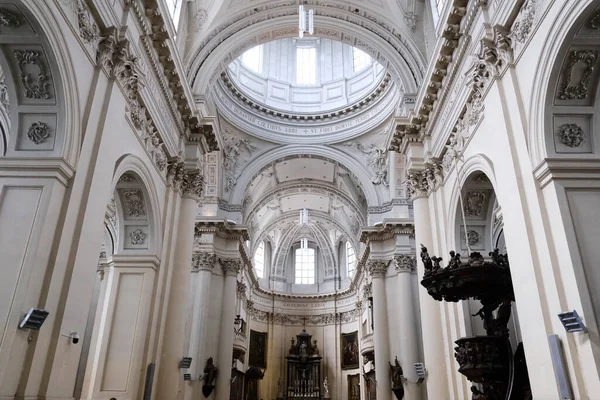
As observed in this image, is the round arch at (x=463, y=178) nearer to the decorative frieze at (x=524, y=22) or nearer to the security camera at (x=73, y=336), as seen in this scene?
A: the decorative frieze at (x=524, y=22)

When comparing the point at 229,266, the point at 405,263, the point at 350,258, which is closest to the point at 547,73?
the point at 405,263

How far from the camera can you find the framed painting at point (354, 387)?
28531mm

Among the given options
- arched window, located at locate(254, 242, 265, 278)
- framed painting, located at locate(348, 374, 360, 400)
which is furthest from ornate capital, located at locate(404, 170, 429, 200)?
arched window, located at locate(254, 242, 265, 278)

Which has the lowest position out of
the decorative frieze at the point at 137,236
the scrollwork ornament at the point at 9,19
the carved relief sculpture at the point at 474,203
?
the decorative frieze at the point at 137,236

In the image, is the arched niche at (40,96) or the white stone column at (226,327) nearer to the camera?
the arched niche at (40,96)

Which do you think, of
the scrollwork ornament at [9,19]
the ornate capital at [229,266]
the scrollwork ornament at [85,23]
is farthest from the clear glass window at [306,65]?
the scrollwork ornament at [9,19]

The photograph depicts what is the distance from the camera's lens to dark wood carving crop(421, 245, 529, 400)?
716 cm

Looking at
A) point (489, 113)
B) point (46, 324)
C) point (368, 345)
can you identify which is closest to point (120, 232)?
point (46, 324)

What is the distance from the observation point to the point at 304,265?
3556cm

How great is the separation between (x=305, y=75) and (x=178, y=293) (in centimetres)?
1756

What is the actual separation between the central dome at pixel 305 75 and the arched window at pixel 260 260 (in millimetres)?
12548

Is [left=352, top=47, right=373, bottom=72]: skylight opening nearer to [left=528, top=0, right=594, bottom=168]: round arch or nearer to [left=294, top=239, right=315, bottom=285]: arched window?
[left=294, top=239, right=315, bottom=285]: arched window

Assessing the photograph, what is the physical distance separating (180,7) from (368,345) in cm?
1860

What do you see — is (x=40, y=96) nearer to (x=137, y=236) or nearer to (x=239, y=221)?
(x=137, y=236)
